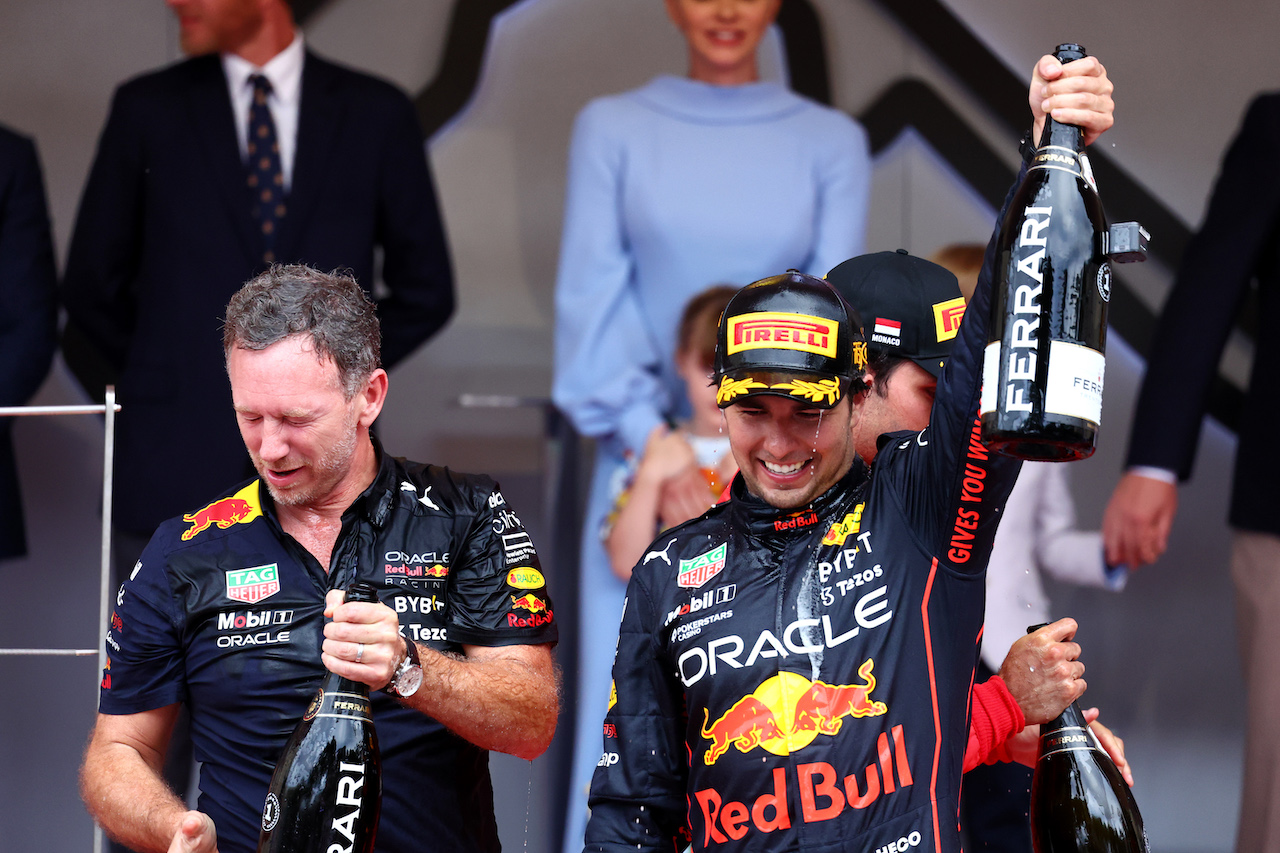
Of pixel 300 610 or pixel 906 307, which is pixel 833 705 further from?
pixel 300 610

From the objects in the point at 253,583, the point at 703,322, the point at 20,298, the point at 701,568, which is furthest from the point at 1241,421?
the point at 20,298

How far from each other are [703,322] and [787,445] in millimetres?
1798

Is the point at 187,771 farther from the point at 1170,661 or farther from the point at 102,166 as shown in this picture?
the point at 1170,661

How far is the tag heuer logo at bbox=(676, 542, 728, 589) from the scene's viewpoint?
1877mm

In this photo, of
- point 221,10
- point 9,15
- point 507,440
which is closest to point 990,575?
point 507,440

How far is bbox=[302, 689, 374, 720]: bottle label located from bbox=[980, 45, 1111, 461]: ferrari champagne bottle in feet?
2.60

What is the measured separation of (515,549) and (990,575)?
1.70m

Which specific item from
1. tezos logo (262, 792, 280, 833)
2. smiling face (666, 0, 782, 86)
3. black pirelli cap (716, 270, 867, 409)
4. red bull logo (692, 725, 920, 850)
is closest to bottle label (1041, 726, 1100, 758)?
red bull logo (692, 725, 920, 850)

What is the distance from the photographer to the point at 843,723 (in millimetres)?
1723

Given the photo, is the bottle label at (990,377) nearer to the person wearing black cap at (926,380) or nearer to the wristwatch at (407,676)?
the person wearing black cap at (926,380)

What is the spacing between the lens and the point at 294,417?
2.09 metres

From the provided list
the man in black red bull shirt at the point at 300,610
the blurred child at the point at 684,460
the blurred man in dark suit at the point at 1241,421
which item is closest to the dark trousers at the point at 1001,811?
the blurred man in dark suit at the point at 1241,421

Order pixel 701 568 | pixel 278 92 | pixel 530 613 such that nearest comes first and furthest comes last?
pixel 701 568 → pixel 530 613 → pixel 278 92

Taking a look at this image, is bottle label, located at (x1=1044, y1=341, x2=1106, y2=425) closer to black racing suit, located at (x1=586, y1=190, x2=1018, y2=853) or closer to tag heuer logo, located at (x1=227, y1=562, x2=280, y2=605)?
black racing suit, located at (x1=586, y1=190, x2=1018, y2=853)
